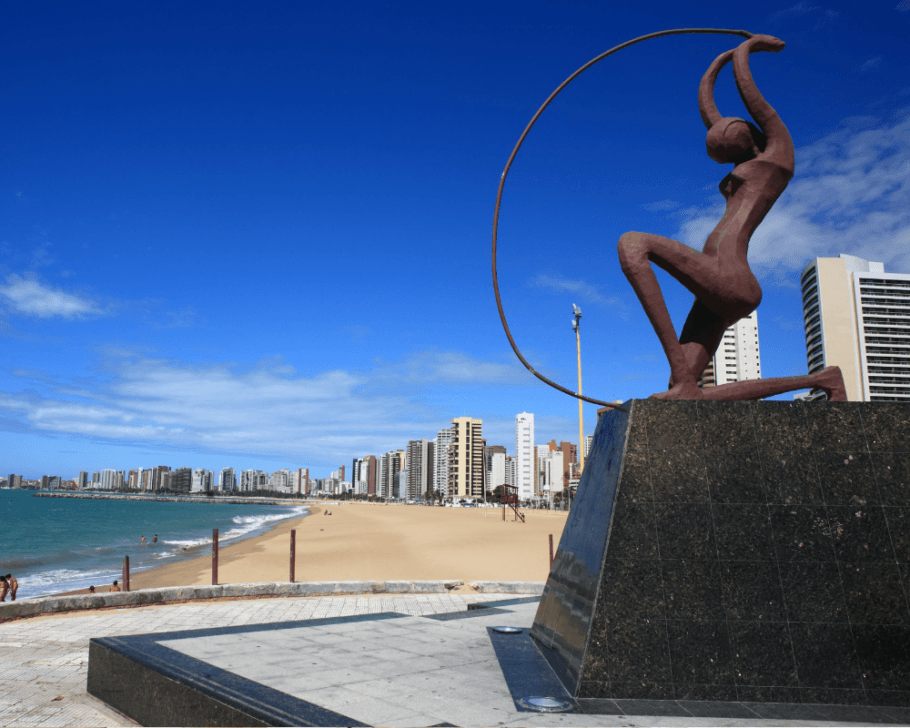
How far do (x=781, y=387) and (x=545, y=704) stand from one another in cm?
373

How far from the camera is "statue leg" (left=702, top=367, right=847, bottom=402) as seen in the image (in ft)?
19.7

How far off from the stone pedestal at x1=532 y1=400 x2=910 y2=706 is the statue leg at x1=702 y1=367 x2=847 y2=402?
1.43 ft

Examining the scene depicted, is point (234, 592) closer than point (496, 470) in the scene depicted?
Yes

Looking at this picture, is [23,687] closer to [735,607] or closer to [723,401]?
[735,607]

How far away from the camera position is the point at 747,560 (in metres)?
5.12

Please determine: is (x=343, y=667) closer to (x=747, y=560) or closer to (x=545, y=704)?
(x=545, y=704)

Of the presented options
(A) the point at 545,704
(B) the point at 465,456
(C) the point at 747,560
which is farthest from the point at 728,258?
(B) the point at 465,456

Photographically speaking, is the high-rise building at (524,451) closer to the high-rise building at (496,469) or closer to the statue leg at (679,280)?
the high-rise building at (496,469)

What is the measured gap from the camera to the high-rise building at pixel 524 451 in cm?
15950

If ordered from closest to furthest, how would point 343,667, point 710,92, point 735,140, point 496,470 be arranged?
point 343,667 < point 735,140 < point 710,92 < point 496,470

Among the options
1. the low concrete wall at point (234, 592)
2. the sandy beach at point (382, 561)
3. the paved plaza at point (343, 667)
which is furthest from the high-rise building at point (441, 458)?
the paved plaza at point (343, 667)

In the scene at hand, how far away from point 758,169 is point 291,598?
37.0ft

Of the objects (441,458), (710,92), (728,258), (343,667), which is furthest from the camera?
(441,458)

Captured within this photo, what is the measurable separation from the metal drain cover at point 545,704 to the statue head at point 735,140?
5620 millimetres
